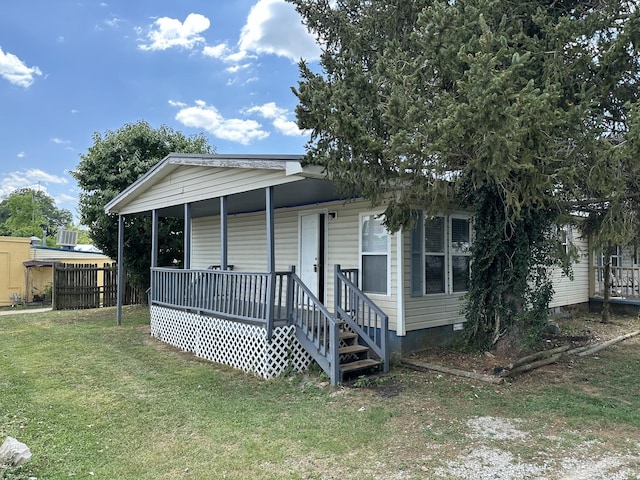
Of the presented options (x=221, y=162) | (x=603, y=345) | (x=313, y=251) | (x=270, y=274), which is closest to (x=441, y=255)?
(x=313, y=251)

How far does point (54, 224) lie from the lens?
206ft

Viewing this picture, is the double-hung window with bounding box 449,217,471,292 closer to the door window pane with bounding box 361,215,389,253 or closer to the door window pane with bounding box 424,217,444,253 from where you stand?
the door window pane with bounding box 424,217,444,253

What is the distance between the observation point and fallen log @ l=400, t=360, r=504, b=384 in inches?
230

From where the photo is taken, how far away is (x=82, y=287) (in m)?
15.4

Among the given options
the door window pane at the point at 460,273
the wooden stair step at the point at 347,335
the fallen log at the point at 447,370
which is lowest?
the fallen log at the point at 447,370

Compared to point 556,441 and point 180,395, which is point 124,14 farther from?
point 556,441

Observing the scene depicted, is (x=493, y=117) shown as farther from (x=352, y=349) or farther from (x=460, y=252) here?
(x=460, y=252)

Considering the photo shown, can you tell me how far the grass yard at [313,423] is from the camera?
351 cm

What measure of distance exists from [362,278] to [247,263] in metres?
3.90

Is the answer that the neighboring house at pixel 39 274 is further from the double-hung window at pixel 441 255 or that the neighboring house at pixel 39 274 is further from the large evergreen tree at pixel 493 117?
the large evergreen tree at pixel 493 117

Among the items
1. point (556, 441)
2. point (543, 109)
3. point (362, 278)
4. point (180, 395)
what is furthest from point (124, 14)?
point (556, 441)

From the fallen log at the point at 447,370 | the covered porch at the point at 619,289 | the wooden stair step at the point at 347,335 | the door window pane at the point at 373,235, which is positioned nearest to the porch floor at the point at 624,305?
the covered porch at the point at 619,289

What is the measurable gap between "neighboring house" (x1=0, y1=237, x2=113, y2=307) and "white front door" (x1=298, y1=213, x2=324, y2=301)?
14.0 metres

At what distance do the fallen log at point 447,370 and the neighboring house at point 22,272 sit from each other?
16688 mm
